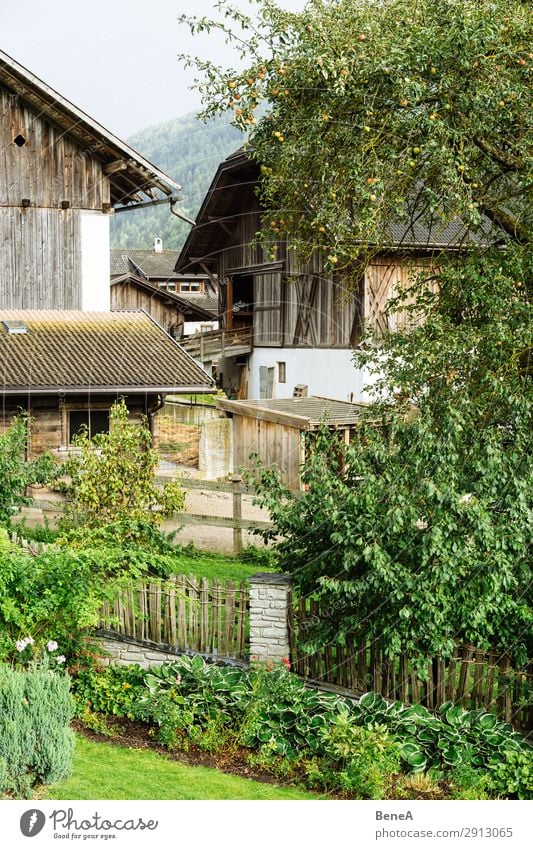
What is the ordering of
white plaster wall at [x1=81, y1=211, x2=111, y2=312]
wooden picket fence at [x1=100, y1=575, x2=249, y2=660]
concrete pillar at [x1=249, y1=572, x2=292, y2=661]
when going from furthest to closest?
1. white plaster wall at [x1=81, y1=211, x2=111, y2=312]
2. wooden picket fence at [x1=100, y1=575, x2=249, y2=660]
3. concrete pillar at [x1=249, y1=572, x2=292, y2=661]

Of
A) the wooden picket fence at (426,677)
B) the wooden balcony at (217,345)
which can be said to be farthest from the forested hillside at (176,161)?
the wooden picket fence at (426,677)

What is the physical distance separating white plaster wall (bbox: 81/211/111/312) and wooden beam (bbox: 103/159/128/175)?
0.55m

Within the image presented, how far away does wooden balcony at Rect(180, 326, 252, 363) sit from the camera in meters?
16.0

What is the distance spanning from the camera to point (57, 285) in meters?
12.9

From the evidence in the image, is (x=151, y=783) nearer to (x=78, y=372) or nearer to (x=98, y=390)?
(x=98, y=390)

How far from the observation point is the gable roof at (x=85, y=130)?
39.3ft

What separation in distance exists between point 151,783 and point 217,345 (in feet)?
32.9

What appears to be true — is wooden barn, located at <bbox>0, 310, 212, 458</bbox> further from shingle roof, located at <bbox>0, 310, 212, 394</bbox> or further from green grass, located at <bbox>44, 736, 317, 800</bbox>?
green grass, located at <bbox>44, 736, 317, 800</bbox>

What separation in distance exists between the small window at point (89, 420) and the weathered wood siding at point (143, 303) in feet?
10.0

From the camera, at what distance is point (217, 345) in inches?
637

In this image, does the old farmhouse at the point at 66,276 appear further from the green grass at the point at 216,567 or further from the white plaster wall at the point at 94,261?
the green grass at the point at 216,567

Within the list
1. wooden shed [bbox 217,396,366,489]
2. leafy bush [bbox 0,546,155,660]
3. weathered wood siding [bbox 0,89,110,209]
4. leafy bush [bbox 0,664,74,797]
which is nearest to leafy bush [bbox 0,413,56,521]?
leafy bush [bbox 0,546,155,660]

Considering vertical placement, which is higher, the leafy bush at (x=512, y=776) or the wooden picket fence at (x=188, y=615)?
the wooden picket fence at (x=188, y=615)

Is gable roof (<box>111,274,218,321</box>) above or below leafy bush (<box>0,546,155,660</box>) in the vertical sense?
above
